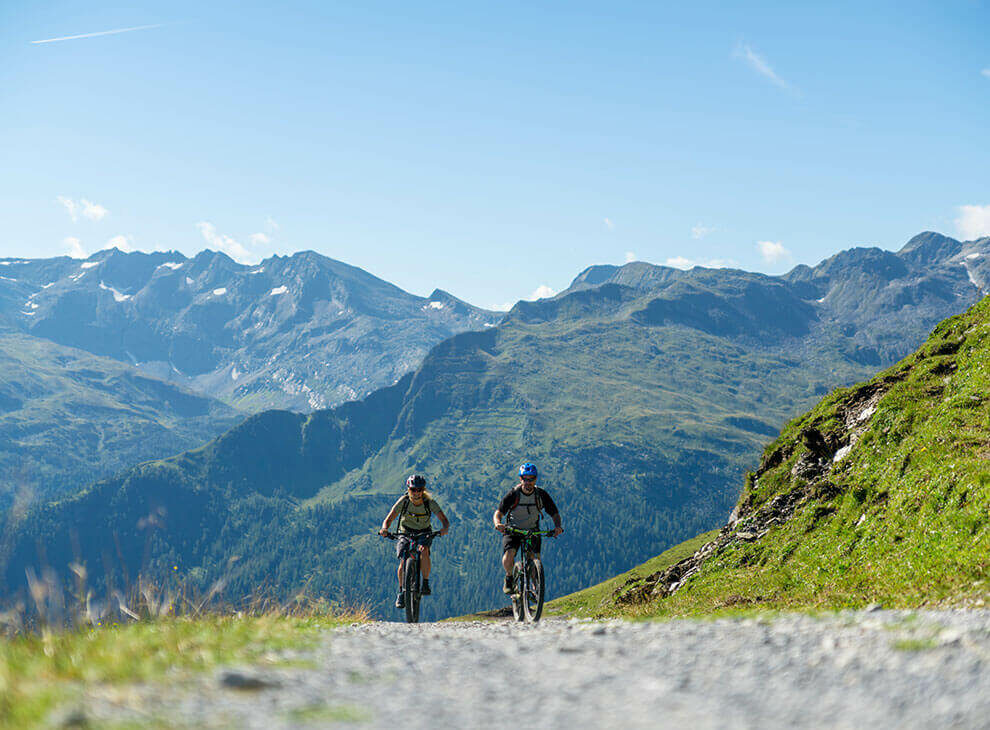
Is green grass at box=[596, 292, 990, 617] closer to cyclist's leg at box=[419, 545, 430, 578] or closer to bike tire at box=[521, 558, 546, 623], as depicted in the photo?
bike tire at box=[521, 558, 546, 623]

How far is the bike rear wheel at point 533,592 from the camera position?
58.0 feet

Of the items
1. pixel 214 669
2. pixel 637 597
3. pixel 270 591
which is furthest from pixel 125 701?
pixel 637 597

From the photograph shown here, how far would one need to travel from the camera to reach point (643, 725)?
19.1 ft

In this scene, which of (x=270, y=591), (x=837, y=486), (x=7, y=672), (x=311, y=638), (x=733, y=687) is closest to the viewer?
(x=7, y=672)

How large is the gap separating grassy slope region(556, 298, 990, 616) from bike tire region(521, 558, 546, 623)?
453cm

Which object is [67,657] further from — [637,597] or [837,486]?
[637,597]

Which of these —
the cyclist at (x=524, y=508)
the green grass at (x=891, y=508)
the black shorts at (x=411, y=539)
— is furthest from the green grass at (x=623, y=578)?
the cyclist at (x=524, y=508)

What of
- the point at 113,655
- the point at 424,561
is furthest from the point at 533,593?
the point at 113,655

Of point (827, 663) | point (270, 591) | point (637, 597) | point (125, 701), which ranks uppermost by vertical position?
point (125, 701)

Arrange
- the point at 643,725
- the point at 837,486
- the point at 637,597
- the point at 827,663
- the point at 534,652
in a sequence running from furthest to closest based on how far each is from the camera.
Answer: the point at 637,597, the point at 837,486, the point at 534,652, the point at 827,663, the point at 643,725

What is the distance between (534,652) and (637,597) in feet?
88.6

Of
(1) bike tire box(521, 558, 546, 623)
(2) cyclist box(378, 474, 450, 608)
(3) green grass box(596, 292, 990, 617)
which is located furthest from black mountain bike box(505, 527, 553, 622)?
(3) green grass box(596, 292, 990, 617)

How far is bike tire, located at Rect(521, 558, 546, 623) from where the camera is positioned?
17.7m

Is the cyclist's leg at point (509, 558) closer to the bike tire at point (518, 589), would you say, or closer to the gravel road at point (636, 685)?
the bike tire at point (518, 589)
